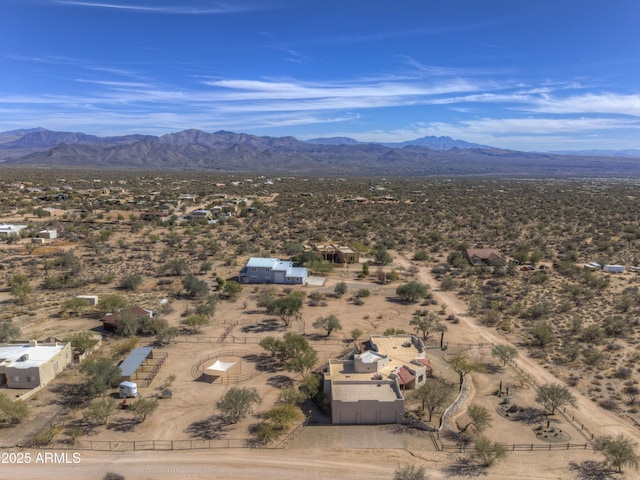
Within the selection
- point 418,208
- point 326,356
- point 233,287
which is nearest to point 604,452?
point 326,356

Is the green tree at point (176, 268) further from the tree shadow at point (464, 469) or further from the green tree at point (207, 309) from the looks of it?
the tree shadow at point (464, 469)

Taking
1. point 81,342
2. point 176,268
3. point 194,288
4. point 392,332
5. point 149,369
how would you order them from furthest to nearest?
point 176,268, point 194,288, point 392,332, point 81,342, point 149,369

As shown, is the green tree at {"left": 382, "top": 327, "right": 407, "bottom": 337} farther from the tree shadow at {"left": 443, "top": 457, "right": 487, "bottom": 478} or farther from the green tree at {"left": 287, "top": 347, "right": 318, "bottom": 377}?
the tree shadow at {"left": 443, "top": 457, "right": 487, "bottom": 478}

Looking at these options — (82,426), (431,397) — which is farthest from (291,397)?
(82,426)

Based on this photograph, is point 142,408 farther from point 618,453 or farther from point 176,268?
point 176,268

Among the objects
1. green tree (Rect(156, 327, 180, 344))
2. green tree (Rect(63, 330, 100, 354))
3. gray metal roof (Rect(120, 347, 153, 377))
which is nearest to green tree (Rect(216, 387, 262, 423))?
gray metal roof (Rect(120, 347, 153, 377))

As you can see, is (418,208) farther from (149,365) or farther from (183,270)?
(149,365)
